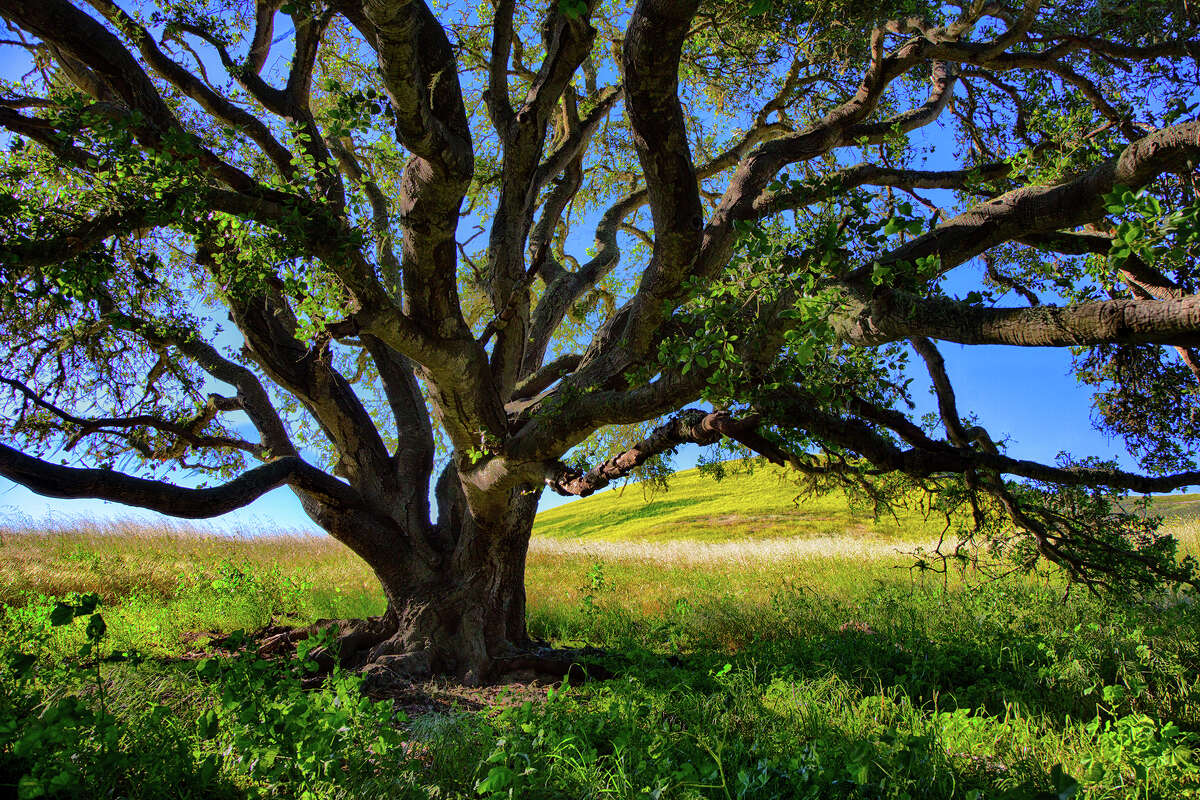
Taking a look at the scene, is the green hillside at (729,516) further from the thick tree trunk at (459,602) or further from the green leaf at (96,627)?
the green leaf at (96,627)

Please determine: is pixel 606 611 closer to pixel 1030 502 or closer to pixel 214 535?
pixel 1030 502

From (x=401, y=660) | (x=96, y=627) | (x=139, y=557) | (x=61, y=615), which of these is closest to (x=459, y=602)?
(x=401, y=660)

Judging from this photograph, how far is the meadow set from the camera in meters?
3.33

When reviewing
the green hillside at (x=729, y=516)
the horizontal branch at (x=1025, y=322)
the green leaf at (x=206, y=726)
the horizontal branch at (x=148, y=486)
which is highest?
the horizontal branch at (x=1025, y=322)

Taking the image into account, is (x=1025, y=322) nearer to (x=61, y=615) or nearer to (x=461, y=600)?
(x=61, y=615)

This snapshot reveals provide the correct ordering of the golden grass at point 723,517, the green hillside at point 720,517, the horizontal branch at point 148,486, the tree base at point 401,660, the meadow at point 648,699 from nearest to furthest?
the meadow at point 648,699 < the horizontal branch at point 148,486 < the tree base at point 401,660 < the golden grass at point 723,517 < the green hillside at point 720,517

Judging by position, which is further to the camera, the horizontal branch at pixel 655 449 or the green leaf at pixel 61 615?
the horizontal branch at pixel 655 449

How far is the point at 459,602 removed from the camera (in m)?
8.18

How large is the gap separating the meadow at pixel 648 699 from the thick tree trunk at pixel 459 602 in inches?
22.1

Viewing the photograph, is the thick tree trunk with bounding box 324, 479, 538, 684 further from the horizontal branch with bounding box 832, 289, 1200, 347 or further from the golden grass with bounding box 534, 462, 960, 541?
the golden grass with bounding box 534, 462, 960, 541

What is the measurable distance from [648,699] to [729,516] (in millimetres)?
27212

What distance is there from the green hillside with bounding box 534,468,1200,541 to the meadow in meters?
8.91

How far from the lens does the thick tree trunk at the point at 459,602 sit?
7906mm

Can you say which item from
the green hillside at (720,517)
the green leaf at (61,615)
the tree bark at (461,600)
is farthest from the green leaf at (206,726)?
the green hillside at (720,517)
